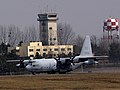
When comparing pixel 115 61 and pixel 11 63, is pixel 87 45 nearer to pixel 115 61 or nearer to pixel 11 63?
pixel 11 63

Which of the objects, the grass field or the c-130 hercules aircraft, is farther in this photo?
the c-130 hercules aircraft

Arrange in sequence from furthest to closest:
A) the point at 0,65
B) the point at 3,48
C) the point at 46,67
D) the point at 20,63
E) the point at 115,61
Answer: the point at 115,61 → the point at 3,48 → the point at 0,65 → the point at 20,63 → the point at 46,67

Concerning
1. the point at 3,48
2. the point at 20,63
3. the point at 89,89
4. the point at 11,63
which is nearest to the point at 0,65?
the point at 11,63

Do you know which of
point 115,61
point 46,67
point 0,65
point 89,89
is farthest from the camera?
point 115,61

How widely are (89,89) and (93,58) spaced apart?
199 ft

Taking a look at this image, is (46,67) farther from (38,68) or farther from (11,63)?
(11,63)

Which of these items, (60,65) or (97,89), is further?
(60,65)

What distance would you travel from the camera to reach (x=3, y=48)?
172 meters

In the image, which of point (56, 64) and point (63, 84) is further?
point (56, 64)

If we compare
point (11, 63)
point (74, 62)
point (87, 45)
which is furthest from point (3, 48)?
point (74, 62)

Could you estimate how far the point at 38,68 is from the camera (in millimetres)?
112875

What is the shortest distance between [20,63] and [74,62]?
44.3 feet

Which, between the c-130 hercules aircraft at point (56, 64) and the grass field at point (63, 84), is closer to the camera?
the grass field at point (63, 84)

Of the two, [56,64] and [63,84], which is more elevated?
[56,64]
